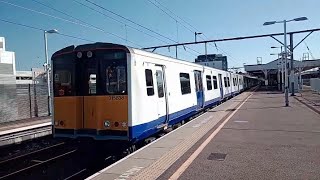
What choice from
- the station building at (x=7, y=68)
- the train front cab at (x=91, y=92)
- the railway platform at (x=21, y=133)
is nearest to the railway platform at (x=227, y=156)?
the train front cab at (x=91, y=92)

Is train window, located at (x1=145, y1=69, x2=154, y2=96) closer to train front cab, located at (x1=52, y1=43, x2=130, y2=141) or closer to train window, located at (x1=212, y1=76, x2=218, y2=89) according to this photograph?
train front cab, located at (x1=52, y1=43, x2=130, y2=141)

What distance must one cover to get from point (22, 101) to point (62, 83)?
1504cm

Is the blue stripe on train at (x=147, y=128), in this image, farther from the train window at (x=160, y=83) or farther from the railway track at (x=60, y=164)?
the railway track at (x=60, y=164)

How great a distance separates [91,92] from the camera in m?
9.57

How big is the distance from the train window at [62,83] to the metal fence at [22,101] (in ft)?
42.0

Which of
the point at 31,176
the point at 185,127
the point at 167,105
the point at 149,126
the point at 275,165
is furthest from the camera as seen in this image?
the point at 185,127

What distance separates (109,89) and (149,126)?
1.61 m

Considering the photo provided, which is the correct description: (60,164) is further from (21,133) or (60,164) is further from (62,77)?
(21,133)

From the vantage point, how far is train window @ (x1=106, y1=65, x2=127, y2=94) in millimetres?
9203

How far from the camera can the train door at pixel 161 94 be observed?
1100 cm

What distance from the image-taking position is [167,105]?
1178cm

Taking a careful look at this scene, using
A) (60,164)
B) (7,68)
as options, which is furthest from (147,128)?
(7,68)

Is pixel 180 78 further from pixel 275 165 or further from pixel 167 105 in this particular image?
pixel 275 165

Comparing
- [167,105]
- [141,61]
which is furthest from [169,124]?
[141,61]
